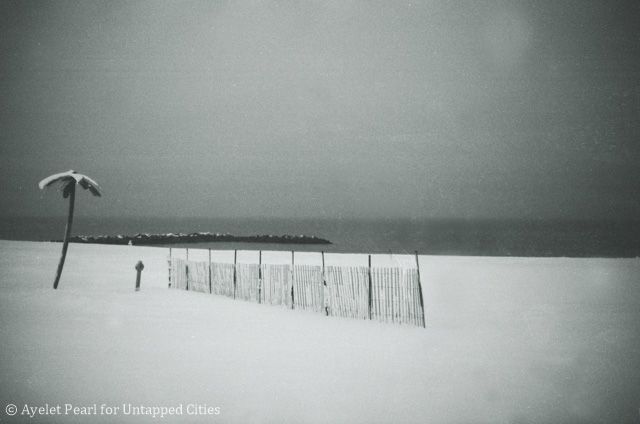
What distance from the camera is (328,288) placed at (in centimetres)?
1150

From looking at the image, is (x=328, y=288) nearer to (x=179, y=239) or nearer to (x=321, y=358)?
(x=321, y=358)

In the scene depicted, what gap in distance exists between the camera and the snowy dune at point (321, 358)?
577 cm

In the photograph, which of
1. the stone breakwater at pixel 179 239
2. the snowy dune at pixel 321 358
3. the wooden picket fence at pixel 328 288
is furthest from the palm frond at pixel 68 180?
the stone breakwater at pixel 179 239

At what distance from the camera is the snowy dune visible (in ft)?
18.9

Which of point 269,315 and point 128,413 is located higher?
point 269,315

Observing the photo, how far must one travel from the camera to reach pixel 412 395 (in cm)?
607

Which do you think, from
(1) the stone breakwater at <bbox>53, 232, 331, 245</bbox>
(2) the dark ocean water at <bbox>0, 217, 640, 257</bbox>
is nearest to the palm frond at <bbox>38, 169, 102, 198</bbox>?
(2) the dark ocean water at <bbox>0, 217, 640, 257</bbox>

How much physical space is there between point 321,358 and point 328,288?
391 centimetres

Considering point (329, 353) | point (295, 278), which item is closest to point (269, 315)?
point (295, 278)

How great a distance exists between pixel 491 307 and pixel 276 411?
9.39m

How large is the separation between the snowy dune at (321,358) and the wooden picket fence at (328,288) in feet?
1.75

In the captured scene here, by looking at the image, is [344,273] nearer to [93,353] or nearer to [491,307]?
[491,307]

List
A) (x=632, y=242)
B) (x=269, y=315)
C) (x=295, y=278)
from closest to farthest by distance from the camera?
(x=269, y=315) → (x=295, y=278) → (x=632, y=242)

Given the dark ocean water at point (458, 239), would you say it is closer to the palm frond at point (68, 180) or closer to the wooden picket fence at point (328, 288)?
the wooden picket fence at point (328, 288)
